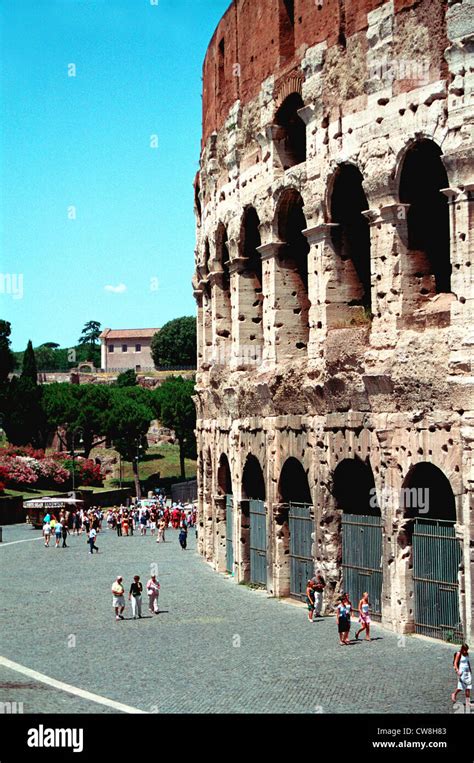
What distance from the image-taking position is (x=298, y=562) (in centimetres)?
2880

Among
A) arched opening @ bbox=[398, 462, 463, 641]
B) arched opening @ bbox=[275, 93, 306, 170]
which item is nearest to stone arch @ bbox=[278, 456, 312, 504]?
arched opening @ bbox=[398, 462, 463, 641]

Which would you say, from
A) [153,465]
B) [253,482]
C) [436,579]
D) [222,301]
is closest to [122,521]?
[222,301]

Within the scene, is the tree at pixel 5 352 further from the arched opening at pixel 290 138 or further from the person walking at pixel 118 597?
the person walking at pixel 118 597

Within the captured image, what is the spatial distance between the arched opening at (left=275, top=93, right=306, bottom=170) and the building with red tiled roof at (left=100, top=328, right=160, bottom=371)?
113296 millimetres

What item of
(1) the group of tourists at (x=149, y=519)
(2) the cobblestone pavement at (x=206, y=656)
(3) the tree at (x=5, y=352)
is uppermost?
(3) the tree at (x=5, y=352)

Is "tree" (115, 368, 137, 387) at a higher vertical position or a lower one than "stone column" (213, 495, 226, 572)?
higher

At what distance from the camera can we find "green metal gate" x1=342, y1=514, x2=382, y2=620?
25.3m

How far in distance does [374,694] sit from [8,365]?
8553 centimetres

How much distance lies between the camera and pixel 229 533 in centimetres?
3478

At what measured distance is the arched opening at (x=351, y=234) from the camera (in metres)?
27.1

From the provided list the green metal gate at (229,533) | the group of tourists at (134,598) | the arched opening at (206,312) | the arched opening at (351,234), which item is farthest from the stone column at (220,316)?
the group of tourists at (134,598)

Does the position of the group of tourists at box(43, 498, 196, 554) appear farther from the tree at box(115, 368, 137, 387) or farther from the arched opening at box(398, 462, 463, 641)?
the tree at box(115, 368, 137, 387)

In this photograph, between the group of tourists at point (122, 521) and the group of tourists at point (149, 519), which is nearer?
the group of tourists at point (122, 521)

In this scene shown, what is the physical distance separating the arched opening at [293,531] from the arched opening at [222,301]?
22.4 feet
